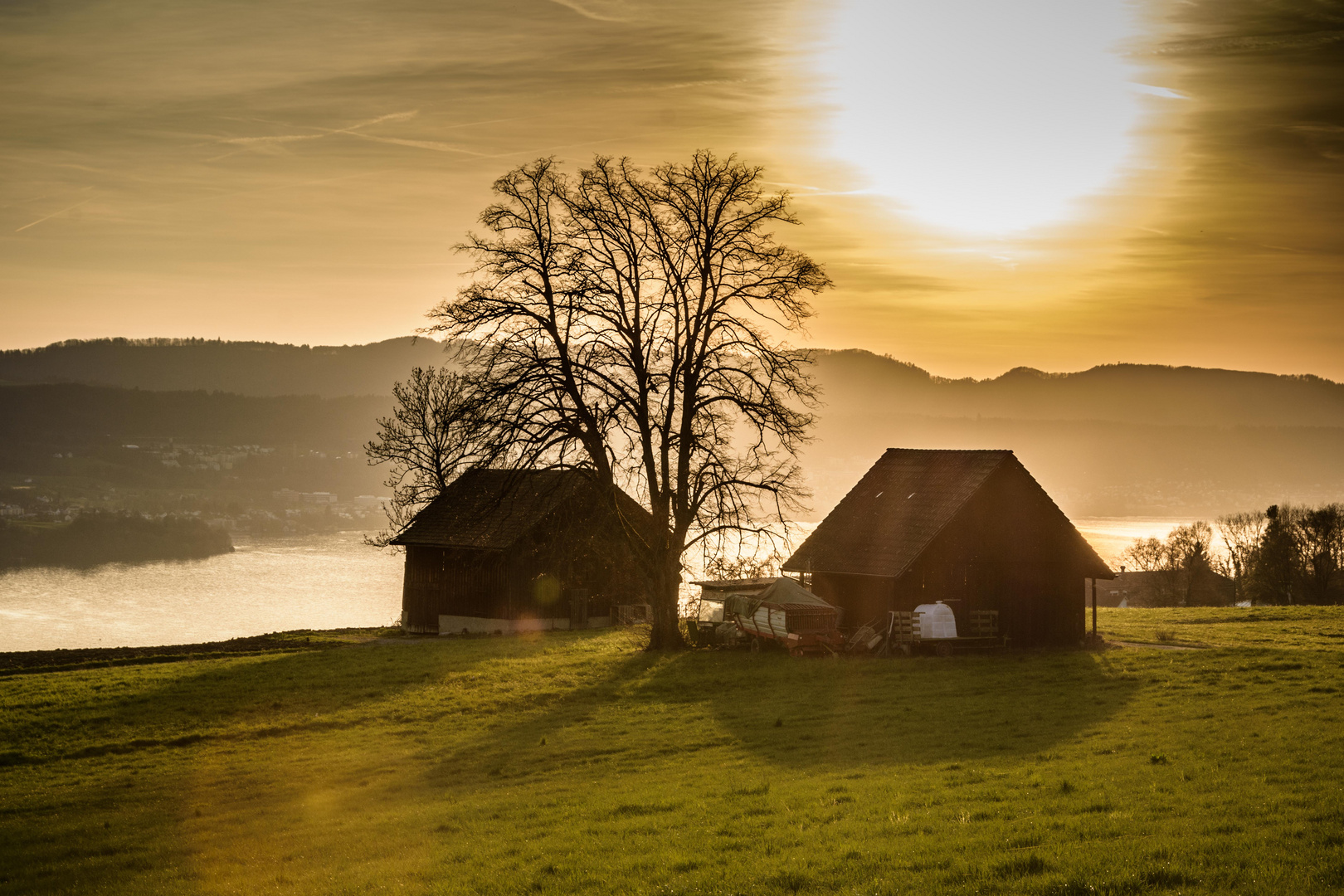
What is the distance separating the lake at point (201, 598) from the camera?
3420 inches

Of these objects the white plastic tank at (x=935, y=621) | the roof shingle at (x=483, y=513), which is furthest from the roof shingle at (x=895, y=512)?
the roof shingle at (x=483, y=513)

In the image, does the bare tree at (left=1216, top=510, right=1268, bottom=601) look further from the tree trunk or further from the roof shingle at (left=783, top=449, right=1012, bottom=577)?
the tree trunk

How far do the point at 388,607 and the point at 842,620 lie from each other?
74.0 meters

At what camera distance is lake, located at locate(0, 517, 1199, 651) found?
86875 mm

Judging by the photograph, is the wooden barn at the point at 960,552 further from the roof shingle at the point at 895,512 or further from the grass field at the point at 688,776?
the grass field at the point at 688,776

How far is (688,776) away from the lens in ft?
60.0

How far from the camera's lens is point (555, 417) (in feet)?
116

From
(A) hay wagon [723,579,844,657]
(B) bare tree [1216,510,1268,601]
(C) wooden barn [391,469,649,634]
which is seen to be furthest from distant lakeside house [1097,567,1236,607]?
(A) hay wagon [723,579,844,657]

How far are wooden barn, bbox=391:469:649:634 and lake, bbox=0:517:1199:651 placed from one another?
15818 mm

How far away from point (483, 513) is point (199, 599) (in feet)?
242

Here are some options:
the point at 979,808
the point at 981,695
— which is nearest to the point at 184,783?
the point at 979,808

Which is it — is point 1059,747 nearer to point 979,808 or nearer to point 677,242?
point 979,808

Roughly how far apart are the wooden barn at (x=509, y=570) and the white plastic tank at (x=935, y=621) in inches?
640

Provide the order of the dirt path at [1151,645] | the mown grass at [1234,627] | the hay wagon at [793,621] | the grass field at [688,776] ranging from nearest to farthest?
the grass field at [688,776]
the hay wagon at [793,621]
the dirt path at [1151,645]
the mown grass at [1234,627]
